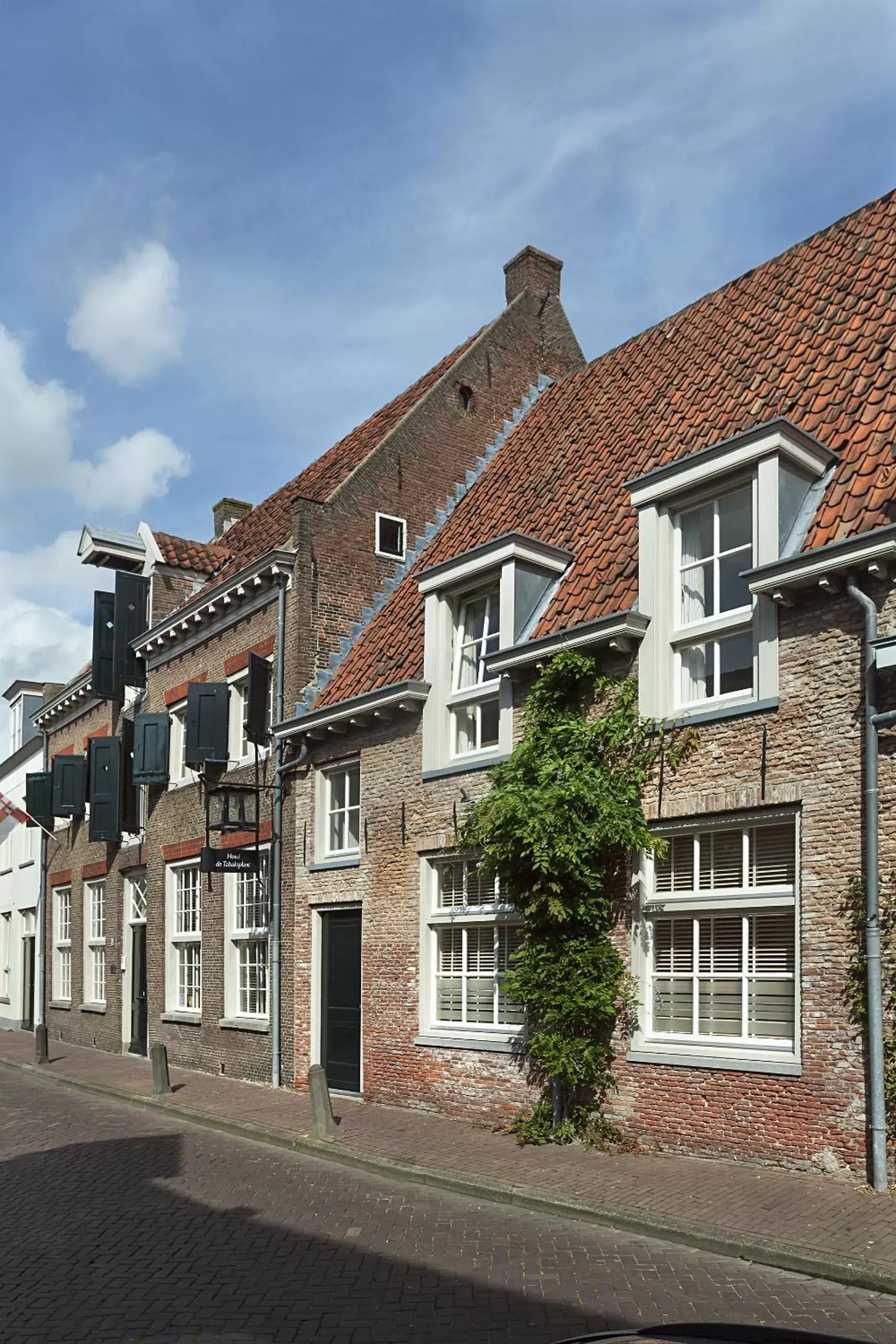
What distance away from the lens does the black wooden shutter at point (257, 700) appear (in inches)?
735

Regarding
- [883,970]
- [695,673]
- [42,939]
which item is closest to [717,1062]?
[883,970]

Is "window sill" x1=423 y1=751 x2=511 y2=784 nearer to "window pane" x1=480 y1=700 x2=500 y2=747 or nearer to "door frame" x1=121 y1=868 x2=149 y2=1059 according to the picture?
"window pane" x1=480 y1=700 x2=500 y2=747

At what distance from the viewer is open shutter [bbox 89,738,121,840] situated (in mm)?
24656

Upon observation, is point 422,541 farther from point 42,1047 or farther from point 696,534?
point 42,1047

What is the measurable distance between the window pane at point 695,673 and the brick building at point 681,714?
2 centimetres

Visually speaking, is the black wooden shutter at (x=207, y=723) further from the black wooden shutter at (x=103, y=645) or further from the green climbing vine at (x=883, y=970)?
the green climbing vine at (x=883, y=970)

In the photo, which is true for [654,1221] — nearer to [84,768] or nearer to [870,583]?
[870,583]

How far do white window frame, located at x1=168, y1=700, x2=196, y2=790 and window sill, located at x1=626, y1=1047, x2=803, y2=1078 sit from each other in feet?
41.4

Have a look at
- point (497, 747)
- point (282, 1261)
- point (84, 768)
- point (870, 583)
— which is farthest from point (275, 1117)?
point (84, 768)

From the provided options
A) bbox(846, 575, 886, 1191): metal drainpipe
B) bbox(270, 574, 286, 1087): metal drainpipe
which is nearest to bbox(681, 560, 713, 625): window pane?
bbox(846, 575, 886, 1191): metal drainpipe

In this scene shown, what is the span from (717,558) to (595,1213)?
604cm

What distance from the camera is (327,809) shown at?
17.6 m

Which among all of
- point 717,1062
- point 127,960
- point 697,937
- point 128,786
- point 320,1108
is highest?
A: point 128,786

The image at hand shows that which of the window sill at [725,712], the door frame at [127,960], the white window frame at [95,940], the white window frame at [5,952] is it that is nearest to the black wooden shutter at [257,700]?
the door frame at [127,960]
